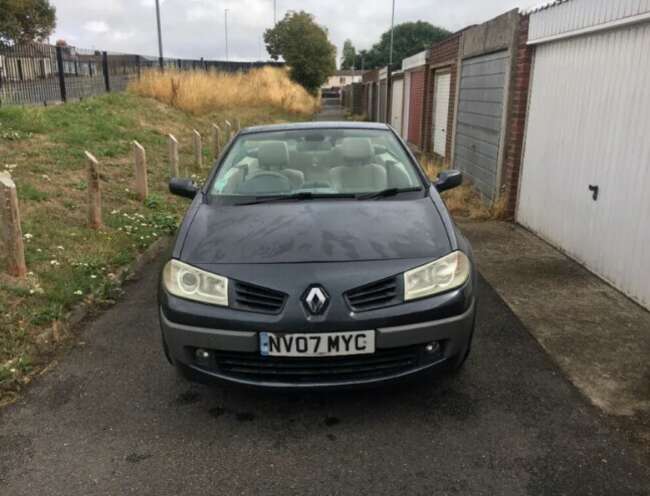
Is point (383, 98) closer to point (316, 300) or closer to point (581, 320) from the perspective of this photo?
point (581, 320)

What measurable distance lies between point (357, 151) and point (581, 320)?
2141 mm

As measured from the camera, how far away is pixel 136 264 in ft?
19.5

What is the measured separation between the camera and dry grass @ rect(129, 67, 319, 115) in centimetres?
2014

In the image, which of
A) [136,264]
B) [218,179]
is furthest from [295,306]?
[136,264]

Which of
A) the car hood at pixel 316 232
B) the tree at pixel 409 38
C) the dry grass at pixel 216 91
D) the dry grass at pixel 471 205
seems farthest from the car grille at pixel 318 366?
the tree at pixel 409 38

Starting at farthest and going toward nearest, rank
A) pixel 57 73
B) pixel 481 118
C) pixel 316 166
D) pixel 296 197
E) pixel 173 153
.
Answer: pixel 57 73 < pixel 173 153 < pixel 481 118 < pixel 316 166 < pixel 296 197

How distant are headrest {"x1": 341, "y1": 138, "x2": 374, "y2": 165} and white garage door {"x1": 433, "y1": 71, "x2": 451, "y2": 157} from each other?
9377 mm

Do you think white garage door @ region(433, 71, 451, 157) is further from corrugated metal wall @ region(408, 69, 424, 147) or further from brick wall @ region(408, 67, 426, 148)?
corrugated metal wall @ region(408, 69, 424, 147)

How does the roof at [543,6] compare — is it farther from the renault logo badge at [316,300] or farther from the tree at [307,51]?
the tree at [307,51]

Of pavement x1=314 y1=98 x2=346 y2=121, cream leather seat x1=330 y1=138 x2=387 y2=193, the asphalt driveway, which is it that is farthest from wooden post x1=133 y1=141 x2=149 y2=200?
pavement x1=314 y1=98 x2=346 y2=121

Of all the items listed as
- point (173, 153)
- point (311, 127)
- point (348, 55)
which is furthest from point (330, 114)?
point (348, 55)

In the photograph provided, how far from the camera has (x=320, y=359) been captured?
2854 mm

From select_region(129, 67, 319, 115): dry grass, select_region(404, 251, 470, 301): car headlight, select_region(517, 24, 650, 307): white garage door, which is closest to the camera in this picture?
select_region(404, 251, 470, 301): car headlight

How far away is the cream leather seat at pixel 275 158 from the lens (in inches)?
165
